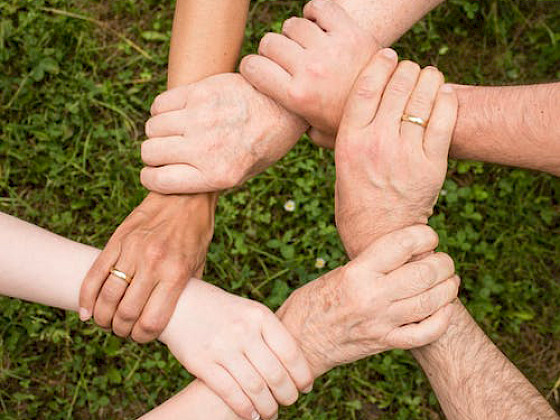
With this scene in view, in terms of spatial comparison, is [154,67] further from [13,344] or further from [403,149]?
[403,149]

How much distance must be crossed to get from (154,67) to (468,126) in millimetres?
1982

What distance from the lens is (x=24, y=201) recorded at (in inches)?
134

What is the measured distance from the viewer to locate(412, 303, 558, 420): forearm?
2.04m

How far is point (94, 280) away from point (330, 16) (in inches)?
48.5

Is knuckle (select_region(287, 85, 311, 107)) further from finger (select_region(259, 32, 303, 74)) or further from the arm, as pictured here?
the arm

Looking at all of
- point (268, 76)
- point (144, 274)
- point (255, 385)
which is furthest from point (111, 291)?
point (268, 76)

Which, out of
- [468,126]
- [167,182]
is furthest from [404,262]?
[167,182]

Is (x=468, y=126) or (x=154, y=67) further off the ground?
(x=468, y=126)

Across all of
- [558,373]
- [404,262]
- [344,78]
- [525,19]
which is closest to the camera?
[404,262]

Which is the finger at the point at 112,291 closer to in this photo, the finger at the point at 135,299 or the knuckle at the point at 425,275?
the finger at the point at 135,299

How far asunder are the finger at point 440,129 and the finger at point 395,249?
0.26 metres

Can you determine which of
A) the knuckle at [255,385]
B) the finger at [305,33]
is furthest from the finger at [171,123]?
the knuckle at [255,385]

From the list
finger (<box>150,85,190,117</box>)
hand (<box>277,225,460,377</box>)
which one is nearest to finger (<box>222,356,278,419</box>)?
hand (<box>277,225,460,377</box>)

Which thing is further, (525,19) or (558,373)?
(525,19)
